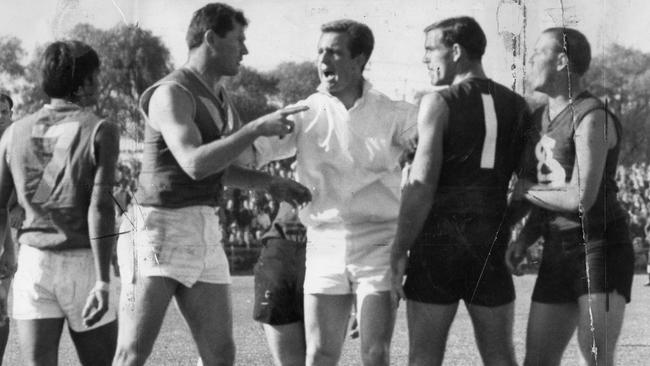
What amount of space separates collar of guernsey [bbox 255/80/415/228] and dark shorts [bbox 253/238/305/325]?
23cm

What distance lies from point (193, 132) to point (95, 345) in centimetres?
76

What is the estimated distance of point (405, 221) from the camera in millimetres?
3814

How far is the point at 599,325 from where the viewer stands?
4098 mm

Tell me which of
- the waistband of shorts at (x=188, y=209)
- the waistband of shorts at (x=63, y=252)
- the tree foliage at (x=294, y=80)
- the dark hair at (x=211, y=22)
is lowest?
the waistband of shorts at (x=63, y=252)

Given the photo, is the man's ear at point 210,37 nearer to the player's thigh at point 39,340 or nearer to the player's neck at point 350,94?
the player's neck at point 350,94

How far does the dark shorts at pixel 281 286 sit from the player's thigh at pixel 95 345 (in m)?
0.58

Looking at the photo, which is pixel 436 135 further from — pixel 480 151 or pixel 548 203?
pixel 548 203

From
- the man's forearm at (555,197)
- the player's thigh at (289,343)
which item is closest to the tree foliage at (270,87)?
the player's thigh at (289,343)

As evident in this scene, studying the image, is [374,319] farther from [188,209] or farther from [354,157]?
[188,209]

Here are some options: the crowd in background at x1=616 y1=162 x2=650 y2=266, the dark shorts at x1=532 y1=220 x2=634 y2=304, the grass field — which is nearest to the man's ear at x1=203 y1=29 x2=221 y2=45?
the dark shorts at x1=532 y1=220 x2=634 y2=304

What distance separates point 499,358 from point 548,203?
0.66 m

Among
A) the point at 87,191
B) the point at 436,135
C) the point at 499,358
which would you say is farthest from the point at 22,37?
the point at 499,358

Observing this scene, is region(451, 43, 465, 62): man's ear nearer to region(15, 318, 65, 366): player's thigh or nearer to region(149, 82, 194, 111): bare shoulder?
region(149, 82, 194, 111): bare shoulder

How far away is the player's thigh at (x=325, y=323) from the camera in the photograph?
155 inches
